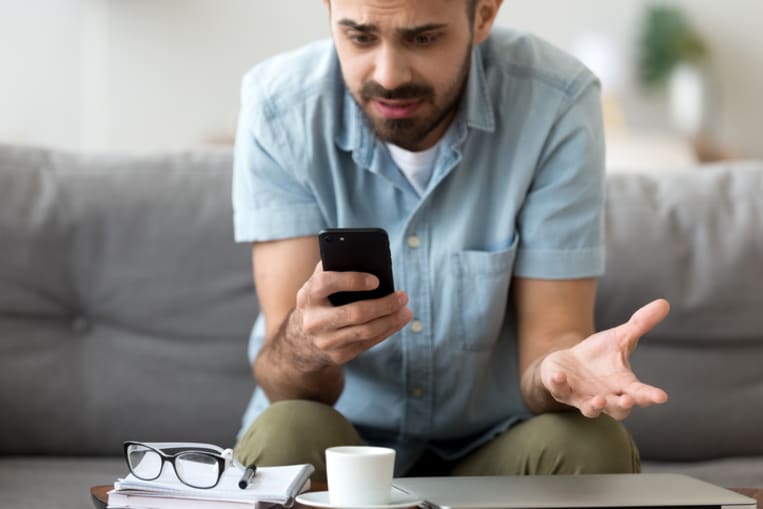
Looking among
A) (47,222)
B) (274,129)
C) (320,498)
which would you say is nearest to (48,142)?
(47,222)

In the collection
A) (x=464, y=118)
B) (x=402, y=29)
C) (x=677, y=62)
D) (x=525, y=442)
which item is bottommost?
(x=525, y=442)

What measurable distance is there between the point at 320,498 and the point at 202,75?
12.6 feet

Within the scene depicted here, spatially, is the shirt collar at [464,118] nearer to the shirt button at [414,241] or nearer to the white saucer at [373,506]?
the shirt button at [414,241]

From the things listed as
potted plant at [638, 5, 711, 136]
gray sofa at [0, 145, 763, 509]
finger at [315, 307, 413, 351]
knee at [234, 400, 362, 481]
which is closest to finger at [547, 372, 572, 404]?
finger at [315, 307, 413, 351]

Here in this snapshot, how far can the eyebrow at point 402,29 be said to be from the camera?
1.23 meters

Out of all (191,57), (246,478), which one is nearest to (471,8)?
(246,478)

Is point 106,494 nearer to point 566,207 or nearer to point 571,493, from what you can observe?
point 571,493

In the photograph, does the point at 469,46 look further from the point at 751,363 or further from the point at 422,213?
the point at 751,363

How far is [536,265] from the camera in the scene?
4.40 ft

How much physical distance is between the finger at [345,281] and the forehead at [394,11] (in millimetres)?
341

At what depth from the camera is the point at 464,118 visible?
135 centimetres

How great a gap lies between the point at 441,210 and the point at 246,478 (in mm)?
541

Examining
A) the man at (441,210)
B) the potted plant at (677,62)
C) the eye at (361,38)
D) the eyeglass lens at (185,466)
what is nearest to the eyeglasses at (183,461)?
the eyeglass lens at (185,466)

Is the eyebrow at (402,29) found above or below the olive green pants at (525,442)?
above
